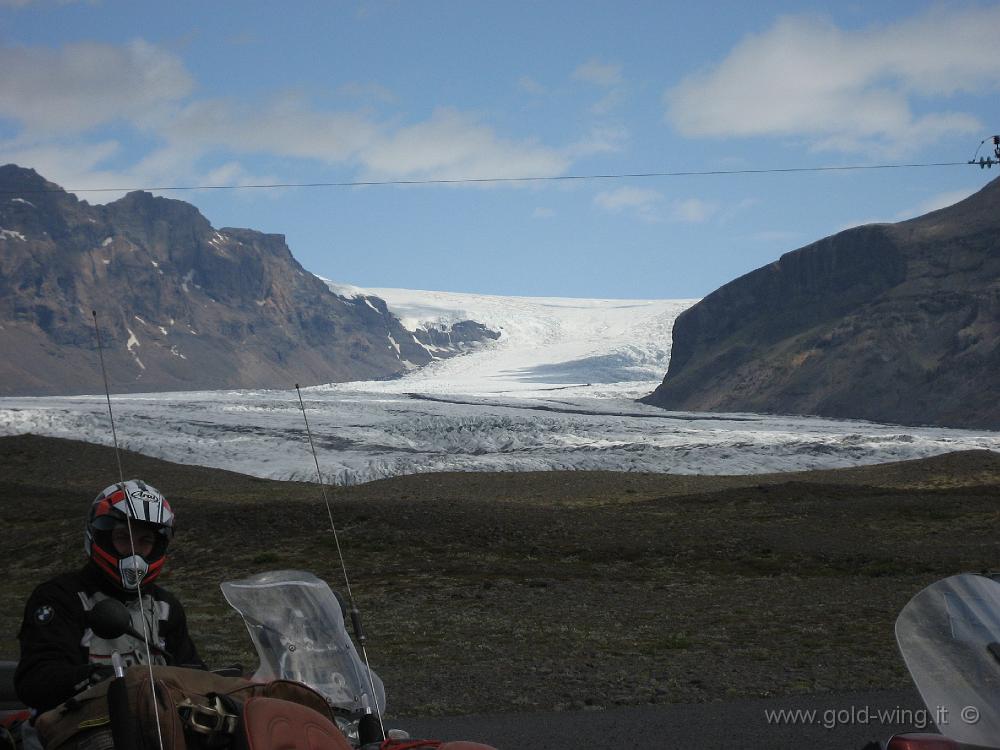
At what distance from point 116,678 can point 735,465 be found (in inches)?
1861

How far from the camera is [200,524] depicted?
23188mm

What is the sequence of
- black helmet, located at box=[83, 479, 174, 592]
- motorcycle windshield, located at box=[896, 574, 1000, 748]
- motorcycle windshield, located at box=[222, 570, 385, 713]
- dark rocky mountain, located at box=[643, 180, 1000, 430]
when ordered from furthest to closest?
dark rocky mountain, located at box=[643, 180, 1000, 430] → black helmet, located at box=[83, 479, 174, 592] → motorcycle windshield, located at box=[222, 570, 385, 713] → motorcycle windshield, located at box=[896, 574, 1000, 748]

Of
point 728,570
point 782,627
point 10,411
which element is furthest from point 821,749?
point 10,411

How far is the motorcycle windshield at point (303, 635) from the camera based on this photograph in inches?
153

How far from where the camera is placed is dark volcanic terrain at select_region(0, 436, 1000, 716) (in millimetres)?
9570

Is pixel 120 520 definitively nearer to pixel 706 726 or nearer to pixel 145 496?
pixel 145 496

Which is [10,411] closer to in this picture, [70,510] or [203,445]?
[203,445]

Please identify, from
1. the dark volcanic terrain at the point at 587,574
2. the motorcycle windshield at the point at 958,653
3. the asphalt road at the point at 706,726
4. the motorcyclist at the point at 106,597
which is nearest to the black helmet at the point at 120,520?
the motorcyclist at the point at 106,597

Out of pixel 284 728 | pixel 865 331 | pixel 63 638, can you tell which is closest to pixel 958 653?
pixel 284 728

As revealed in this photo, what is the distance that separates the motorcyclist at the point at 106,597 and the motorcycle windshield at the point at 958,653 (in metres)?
2.35

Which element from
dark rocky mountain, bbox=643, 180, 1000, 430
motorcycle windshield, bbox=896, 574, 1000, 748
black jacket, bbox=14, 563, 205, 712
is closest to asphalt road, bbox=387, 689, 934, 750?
black jacket, bbox=14, 563, 205, 712

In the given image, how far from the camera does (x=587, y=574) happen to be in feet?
60.0

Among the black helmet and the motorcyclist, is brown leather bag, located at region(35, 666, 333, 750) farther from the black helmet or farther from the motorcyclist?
the black helmet

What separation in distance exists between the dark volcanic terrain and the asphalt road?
0.42 m
